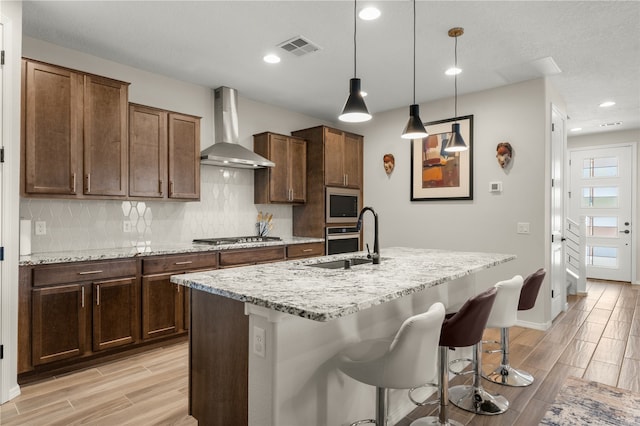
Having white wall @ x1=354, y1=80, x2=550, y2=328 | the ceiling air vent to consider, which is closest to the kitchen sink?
the ceiling air vent

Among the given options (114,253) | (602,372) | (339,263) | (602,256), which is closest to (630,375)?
(602,372)

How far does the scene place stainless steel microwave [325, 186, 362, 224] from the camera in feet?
17.0

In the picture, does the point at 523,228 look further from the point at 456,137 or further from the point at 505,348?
the point at 505,348

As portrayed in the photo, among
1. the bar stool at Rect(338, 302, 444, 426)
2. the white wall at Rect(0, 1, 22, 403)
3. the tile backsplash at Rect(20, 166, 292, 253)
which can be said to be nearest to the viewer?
the bar stool at Rect(338, 302, 444, 426)

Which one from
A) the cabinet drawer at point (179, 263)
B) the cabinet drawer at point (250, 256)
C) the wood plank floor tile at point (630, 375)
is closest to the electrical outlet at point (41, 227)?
the cabinet drawer at point (179, 263)

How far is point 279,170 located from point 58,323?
114 inches

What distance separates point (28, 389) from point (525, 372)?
3.69 meters

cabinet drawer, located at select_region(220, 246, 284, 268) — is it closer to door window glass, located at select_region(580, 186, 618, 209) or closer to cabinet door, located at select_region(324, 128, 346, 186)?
cabinet door, located at select_region(324, 128, 346, 186)

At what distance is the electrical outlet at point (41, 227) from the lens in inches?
126

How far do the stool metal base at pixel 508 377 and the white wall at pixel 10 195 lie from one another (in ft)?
10.9

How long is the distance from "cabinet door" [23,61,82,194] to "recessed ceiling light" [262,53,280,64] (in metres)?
1.61

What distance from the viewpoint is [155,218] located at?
4.00 m

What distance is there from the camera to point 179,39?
3195mm

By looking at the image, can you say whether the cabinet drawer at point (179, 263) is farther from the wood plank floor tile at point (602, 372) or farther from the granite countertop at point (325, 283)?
the wood plank floor tile at point (602, 372)
